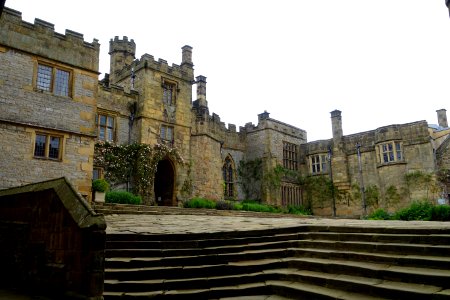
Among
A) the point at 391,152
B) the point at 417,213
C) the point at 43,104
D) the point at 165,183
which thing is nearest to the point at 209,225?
the point at 43,104

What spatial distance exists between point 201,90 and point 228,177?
25.2 feet

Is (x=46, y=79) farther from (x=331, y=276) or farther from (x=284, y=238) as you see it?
(x=331, y=276)

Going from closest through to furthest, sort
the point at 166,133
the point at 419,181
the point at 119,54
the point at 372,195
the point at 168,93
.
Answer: the point at 166,133 < the point at 168,93 < the point at 419,181 < the point at 119,54 < the point at 372,195

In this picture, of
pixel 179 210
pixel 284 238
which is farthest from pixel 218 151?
pixel 284 238

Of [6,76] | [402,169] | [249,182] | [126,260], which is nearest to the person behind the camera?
[126,260]

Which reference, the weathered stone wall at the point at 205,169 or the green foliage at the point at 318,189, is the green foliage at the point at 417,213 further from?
the green foliage at the point at 318,189

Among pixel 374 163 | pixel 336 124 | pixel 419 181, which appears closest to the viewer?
pixel 419 181

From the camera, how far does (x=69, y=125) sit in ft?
46.3

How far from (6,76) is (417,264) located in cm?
1419

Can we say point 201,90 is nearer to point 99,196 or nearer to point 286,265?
point 99,196

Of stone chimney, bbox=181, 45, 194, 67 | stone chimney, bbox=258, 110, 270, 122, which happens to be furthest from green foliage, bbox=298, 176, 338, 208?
stone chimney, bbox=181, 45, 194, 67

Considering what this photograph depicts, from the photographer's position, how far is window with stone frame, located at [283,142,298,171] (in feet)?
105

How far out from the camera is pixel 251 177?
3084 centimetres

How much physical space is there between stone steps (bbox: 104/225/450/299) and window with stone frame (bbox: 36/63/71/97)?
9.47 m
